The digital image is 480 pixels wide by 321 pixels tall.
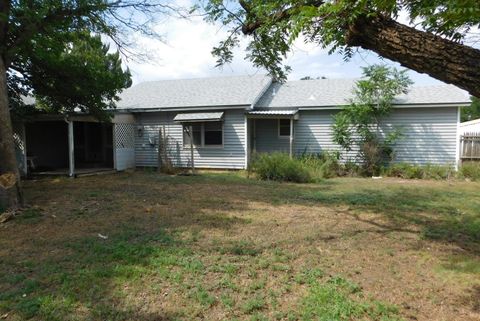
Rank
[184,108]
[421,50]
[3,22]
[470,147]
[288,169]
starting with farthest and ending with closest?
[184,108], [470,147], [288,169], [3,22], [421,50]

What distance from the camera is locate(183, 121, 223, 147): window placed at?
16.6m

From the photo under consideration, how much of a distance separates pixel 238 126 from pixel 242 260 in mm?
11650

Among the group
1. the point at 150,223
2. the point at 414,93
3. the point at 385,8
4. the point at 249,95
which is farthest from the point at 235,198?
the point at 414,93

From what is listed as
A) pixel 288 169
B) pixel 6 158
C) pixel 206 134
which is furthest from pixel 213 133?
pixel 6 158

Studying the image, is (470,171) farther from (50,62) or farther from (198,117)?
(50,62)

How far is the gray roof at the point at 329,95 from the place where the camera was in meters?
14.8

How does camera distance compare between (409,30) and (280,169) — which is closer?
(409,30)

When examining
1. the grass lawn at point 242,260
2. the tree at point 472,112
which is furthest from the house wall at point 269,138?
the tree at point 472,112

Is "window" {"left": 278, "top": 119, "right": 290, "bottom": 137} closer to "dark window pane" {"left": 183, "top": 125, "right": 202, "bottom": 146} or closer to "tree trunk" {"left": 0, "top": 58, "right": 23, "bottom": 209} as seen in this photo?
"dark window pane" {"left": 183, "top": 125, "right": 202, "bottom": 146}

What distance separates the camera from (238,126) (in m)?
16.1

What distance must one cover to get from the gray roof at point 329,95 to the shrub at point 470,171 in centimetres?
253

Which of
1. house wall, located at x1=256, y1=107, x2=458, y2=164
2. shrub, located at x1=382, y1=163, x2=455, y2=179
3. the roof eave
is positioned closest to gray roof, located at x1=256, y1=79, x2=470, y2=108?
house wall, located at x1=256, y1=107, x2=458, y2=164

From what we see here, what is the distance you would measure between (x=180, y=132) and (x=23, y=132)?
6.44 meters

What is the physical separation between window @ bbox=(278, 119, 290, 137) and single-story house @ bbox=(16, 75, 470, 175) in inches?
1.8
